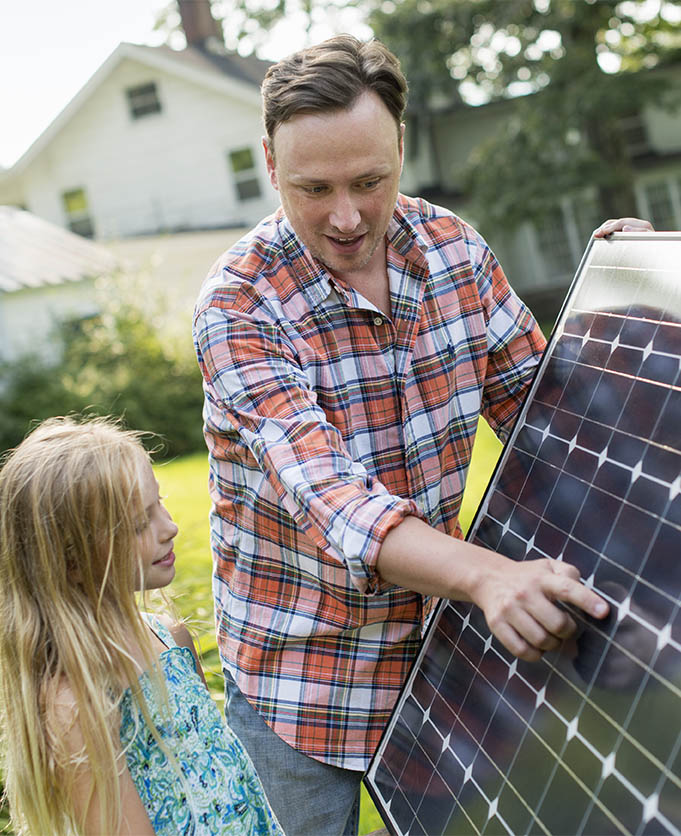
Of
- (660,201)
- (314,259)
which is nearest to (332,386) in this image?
(314,259)

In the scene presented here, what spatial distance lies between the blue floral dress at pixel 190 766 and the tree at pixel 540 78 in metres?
22.3

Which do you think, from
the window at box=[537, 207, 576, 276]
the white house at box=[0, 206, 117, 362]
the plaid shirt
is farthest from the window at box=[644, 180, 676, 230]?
the plaid shirt

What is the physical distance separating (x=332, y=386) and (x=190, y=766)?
3.03 feet

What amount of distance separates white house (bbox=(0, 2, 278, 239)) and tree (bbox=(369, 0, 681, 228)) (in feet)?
21.0

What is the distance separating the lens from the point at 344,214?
7.42ft

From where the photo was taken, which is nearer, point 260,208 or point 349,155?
point 349,155

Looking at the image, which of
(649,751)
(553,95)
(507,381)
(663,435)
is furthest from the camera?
(553,95)

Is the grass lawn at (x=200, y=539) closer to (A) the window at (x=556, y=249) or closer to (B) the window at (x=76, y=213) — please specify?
(B) the window at (x=76, y=213)

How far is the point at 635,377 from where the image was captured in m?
1.62

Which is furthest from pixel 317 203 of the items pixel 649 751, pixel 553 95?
pixel 553 95

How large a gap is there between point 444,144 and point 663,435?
3357 centimetres

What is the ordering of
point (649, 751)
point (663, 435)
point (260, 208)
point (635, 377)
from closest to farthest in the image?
point (649, 751), point (663, 435), point (635, 377), point (260, 208)

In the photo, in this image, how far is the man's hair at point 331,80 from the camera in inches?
86.3

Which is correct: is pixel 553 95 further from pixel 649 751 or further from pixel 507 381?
pixel 649 751
